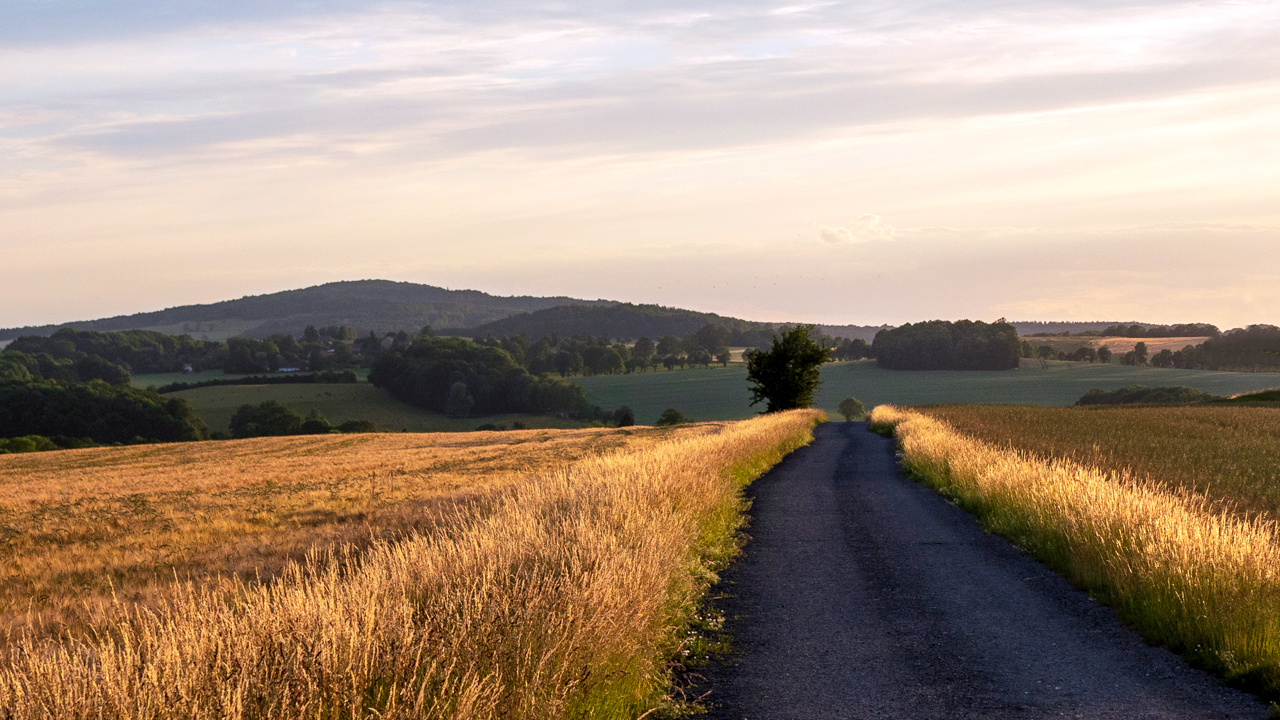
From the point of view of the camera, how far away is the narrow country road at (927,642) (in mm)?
6344

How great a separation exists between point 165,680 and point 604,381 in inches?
5797

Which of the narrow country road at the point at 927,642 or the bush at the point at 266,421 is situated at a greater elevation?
the narrow country road at the point at 927,642

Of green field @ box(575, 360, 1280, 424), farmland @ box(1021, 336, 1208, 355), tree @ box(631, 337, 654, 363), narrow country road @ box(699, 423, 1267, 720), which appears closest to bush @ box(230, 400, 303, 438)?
green field @ box(575, 360, 1280, 424)

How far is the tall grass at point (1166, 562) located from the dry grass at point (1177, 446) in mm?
1268

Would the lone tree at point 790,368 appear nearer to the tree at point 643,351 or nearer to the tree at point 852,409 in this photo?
the tree at point 852,409

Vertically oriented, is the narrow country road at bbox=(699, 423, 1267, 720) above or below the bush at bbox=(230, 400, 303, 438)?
above

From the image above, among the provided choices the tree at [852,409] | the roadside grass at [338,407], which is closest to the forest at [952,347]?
the tree at [852,409]

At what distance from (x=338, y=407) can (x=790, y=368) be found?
7645 cm

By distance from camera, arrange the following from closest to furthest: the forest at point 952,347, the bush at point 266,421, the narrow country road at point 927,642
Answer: the narrow country road at point 927,642 → the bush at point 266,421 → the forest at point 952,347

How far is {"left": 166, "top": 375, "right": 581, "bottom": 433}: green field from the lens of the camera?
113 m

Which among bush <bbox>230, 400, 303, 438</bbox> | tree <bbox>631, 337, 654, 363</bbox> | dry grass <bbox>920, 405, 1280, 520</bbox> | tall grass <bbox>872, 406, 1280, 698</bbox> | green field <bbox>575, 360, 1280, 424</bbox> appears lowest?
bush <bbox>230, 400, 303, 438</bbox>

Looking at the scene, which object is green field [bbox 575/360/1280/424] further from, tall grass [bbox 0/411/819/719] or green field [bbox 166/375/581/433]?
tall grass [bbox 0/411/819/719]

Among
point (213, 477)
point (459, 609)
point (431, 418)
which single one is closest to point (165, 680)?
point (459, 609)

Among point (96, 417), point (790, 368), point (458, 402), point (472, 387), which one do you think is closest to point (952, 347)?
point (472, 387)
